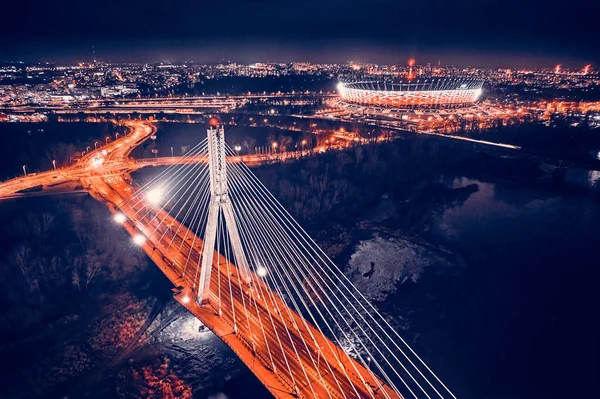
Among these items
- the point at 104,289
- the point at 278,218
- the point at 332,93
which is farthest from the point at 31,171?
the point at 332,93

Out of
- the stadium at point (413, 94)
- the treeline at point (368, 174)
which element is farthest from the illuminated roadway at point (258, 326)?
the stadium at point (413, 94)

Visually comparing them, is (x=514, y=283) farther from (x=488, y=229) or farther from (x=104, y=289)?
(x=104, y=289)

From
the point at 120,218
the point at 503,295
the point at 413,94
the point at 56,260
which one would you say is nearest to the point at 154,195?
the point at 120,218

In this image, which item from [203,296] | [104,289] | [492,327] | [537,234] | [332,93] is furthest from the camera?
[332,93]

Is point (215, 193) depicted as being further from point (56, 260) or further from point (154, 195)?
point (154, 195)

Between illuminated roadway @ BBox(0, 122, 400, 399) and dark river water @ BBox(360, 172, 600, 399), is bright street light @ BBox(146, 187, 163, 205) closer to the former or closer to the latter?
illuminated roadway @ BBox(0, 122, 400, 399)
